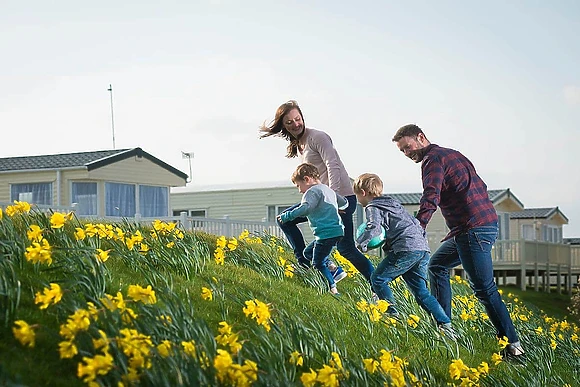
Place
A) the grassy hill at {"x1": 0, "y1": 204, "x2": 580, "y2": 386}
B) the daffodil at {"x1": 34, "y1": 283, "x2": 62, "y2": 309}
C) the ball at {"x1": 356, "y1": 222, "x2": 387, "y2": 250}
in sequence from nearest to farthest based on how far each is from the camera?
the grassy hill at {"x1": 0, "y1": 204, "x2": 580, "y2": 386} → the daffodil at {"x1": 34, "y1": 283, "x2": 62, "y2": 309} → the ball at {"x1": 356, "y1": 222, "x2": 387, "y2": 250}

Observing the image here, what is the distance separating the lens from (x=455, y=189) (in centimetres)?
718

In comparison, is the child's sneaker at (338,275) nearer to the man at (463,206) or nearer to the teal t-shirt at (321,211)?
the teal t-shirt at (321,211)

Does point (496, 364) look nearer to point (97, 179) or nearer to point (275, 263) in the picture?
point (275, 263)

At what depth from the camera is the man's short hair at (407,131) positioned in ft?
23.9

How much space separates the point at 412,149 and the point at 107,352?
385cm

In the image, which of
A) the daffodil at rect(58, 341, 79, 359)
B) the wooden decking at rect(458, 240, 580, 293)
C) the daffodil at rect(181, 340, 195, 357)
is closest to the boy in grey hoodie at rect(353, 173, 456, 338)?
the daffodil at rect(181, 340, 195, 357)

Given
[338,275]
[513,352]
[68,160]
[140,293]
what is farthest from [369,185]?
[68,160]

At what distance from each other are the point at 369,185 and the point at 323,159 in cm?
107

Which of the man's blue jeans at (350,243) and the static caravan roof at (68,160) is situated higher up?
the static caravan roof at (68,160)

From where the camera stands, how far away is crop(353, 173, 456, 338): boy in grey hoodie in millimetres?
7418

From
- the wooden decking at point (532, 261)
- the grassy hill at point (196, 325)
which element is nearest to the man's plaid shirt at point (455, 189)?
the grassy hill at point (196, 325)

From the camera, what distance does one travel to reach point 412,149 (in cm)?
726

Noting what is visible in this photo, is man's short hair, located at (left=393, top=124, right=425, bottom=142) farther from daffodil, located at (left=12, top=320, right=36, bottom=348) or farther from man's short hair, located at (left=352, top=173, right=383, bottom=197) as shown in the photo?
daffodil, located at (left=12, top=320, right=36, bottom=348)

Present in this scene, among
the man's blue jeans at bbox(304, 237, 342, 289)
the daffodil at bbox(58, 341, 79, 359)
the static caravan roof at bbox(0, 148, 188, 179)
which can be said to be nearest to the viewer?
the daffodil at bbox(58, 341, 79, 359)
